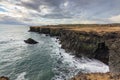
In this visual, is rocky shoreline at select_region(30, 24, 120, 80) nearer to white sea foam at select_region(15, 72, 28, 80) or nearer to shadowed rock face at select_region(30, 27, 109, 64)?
shadowed rock face at select_region(30, 27, 109, 64)

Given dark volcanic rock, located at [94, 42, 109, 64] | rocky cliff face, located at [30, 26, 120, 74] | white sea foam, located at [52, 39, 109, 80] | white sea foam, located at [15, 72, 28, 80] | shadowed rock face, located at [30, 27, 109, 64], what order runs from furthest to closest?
shadowed rock face, located at [30, 27, 109, 64] < dark volcanic rock, located at [94, 42, 109, 64] < rocky cliff face, located at [30, 26, 120, 74] < white sea foam, located at [52, 39, 109, 80] < white sea foam, located at [15, 72, 28, 80]

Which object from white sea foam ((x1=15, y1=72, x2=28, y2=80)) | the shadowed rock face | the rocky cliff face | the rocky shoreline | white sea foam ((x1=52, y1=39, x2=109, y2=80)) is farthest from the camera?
the shadowed rock face

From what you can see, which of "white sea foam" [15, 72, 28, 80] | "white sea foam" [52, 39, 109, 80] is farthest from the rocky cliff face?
"white sea foam" [15, 72, 28, 80]

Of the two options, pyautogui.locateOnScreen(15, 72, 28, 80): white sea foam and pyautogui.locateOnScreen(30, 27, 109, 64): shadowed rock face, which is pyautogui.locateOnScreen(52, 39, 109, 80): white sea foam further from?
pyautogui.locateOnScreen(15, 72, 28, 80): white sea foam

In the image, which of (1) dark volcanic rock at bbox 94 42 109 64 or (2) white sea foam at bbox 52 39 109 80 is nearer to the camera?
(2) white sea foam at bbox 52 39 109 80

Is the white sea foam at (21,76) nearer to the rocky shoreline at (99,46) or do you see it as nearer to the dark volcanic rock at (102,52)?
the rocky shoreline at (99,46)

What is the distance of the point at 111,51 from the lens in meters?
36.2

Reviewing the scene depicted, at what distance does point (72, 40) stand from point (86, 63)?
17.4m

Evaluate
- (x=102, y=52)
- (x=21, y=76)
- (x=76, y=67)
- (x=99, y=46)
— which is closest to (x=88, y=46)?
(x=99, y=46)

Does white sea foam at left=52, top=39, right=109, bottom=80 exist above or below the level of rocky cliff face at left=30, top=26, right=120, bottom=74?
below

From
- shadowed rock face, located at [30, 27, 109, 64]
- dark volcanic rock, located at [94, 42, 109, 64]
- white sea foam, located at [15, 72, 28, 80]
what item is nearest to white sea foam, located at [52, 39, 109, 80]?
dark volcanic rock, located at [94, 42, 109, 64]

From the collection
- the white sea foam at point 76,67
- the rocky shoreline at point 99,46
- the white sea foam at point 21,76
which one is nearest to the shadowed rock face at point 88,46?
the rocky shoreline at point 99,46

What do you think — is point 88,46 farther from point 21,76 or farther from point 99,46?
point 21,76

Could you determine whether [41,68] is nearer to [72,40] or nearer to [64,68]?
[64,68]
